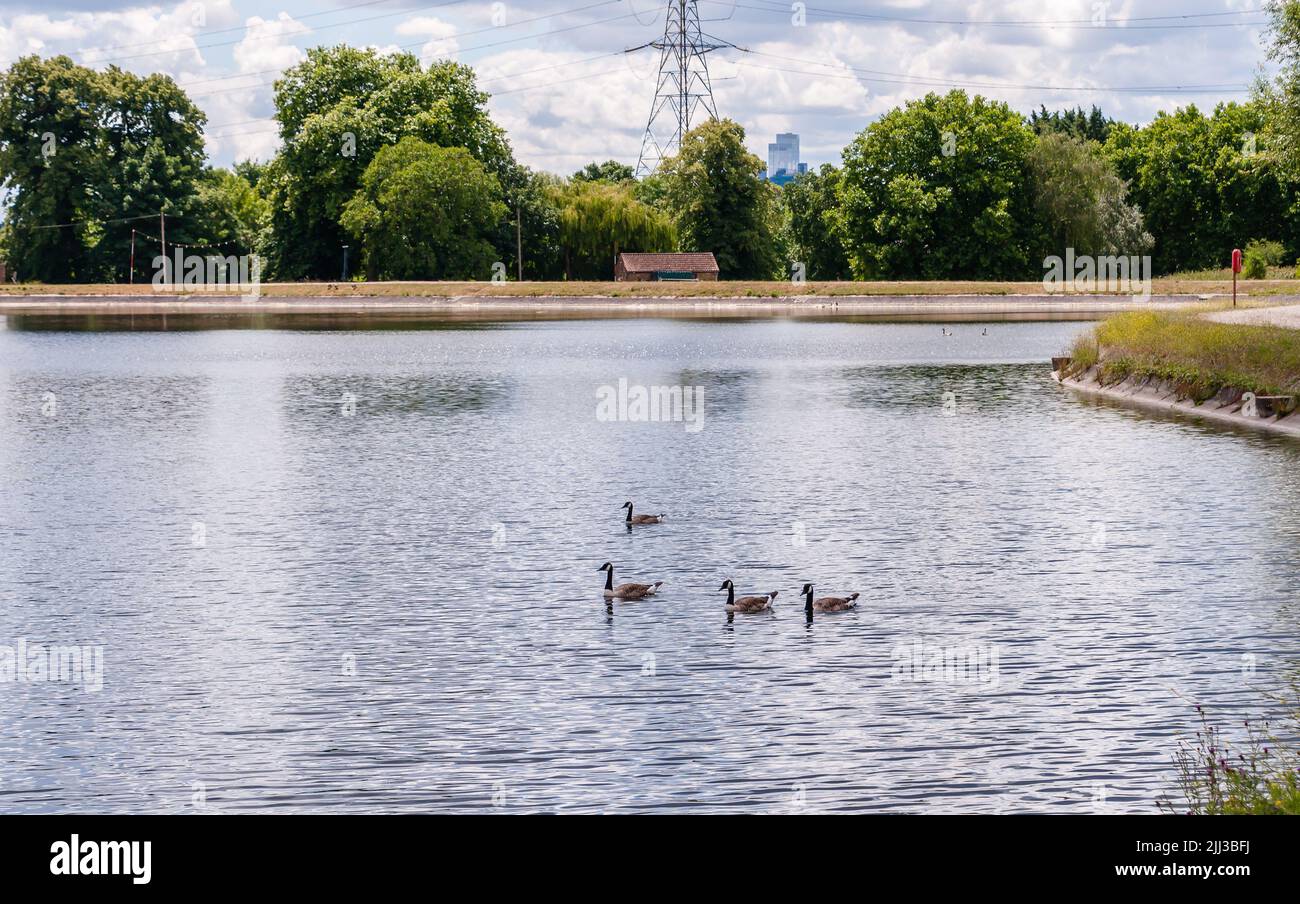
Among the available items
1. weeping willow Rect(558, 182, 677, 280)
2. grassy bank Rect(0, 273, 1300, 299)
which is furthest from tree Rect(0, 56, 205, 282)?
weeping willow Rect(558, 182, 677, 280)

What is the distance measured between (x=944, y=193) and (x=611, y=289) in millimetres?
30628

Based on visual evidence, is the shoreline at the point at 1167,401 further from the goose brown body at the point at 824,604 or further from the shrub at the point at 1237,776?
the shrub at the point at 1237,776

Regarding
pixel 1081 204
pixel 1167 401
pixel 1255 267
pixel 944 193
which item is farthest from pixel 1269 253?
pixel 1167 401

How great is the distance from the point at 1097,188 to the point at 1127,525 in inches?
4798

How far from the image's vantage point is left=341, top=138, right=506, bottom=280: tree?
13625 cm

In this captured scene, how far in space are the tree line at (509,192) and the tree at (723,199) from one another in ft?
0.74

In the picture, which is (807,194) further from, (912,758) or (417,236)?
(912,758)

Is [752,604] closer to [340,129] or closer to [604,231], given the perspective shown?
[340,129]

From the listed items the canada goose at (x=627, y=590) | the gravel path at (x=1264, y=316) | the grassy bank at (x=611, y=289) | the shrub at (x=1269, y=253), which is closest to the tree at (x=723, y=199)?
the grassy bank at (x=611, y=289)

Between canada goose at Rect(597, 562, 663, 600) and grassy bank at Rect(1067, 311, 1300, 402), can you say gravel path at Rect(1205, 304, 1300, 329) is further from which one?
canada goose at Rect(597, 562, 663, 600)

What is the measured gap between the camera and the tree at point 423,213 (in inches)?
5364

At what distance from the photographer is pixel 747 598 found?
2022 cm

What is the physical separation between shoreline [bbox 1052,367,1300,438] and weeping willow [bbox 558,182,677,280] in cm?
10401

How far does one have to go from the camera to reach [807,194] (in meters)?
168
